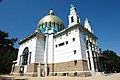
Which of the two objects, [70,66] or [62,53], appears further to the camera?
[62,53]

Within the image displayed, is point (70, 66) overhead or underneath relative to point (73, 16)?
underneath

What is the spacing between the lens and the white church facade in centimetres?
2394

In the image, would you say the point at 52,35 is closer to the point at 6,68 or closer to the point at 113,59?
the point at 6,68

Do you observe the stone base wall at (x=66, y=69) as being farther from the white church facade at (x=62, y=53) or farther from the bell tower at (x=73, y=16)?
the bell tower at (x=73, y=16)

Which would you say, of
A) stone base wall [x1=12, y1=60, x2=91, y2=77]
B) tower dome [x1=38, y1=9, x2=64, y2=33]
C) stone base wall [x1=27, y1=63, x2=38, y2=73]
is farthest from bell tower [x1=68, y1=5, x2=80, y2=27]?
stone base wall [x1=27, y1=63, x2=38, y2=73]

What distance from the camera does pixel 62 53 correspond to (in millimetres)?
27812

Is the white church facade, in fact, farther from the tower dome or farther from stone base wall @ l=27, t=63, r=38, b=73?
the tower dome

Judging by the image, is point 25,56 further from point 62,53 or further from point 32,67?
point 62,53

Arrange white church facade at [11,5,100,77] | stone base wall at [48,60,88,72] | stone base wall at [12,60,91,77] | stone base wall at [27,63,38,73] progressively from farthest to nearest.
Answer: stone base wall at [27,63,38,73]
white church facade at [11,5,100,77]
stone base wall at [48,60,88,72]
stone base wall at [12,60,91,77]

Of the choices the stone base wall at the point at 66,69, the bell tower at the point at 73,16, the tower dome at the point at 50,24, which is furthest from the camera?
the tower dome at the point at 50,24

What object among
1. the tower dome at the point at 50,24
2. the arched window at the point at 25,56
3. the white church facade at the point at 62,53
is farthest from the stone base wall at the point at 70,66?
the tower dome at the point at 50,24

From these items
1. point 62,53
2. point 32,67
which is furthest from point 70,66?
point 32,67

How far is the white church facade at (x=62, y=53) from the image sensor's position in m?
23.9

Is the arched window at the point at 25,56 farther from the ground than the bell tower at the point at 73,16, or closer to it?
closer to it
